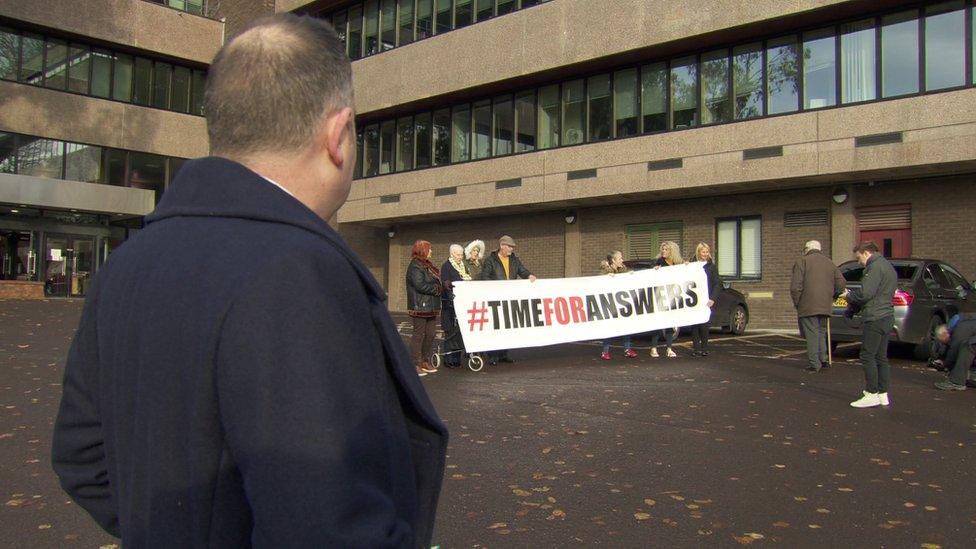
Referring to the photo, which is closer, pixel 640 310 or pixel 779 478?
pixel 779 478

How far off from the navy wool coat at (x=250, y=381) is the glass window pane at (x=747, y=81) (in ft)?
64.0

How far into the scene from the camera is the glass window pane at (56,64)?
1072 inches

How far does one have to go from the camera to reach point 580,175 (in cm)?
2192

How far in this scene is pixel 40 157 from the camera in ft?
89.0

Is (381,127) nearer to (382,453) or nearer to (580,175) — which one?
(580,175)

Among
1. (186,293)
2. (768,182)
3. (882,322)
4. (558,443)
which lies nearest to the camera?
(186,293)

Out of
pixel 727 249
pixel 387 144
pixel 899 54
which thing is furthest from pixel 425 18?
pixel 899 54

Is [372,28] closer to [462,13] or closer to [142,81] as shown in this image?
[462,13]

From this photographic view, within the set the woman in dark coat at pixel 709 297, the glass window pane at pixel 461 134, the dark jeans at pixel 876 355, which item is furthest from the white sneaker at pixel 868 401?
the glass window pane at pixel 461 134

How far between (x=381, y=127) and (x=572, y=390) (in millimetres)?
21015

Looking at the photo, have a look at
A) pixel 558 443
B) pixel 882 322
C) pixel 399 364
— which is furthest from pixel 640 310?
pixel 399 364

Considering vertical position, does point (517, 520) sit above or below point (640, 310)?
below

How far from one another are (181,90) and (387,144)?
32.8 ft

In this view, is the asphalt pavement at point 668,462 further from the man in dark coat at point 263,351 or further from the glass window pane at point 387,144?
the glass window pane at point 387,144
